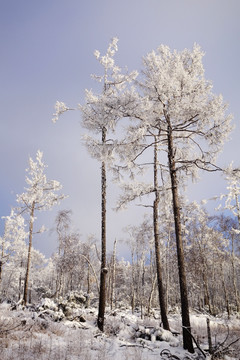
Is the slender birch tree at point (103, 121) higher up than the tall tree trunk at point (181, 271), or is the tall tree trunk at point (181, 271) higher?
the slender birch tree at point (103, 121)

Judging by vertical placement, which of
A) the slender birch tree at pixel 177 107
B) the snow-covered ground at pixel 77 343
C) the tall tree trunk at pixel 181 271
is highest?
the slender birch tree at pixel 177 107

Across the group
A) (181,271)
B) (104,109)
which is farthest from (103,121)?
(181,271)

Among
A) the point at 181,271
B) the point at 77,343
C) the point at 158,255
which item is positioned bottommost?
the point at 77,343

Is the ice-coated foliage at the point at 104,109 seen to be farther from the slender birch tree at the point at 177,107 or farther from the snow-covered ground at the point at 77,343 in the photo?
the snow-covered ground at the point at 77,343

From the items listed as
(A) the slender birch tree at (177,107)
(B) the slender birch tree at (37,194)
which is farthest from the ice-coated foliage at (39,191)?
(A) the slender birch tree at (177,107)

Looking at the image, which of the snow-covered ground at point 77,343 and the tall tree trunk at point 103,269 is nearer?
the snow-covered ground at point 77,343

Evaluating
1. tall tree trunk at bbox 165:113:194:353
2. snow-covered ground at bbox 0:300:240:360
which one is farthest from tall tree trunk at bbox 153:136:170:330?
snow-covered ground at bbox 0:300:240:360

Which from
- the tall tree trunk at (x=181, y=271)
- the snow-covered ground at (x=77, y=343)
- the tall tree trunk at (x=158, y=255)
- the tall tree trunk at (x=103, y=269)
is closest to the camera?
the snow-covered ground at (x=77, y=343)

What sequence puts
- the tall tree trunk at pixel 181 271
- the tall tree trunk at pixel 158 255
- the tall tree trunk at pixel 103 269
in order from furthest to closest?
the tall tree trunk at pixel 158 255 < the tall tree trunk at pixel 103 269 < the tall tree trunk at pixel 181 271

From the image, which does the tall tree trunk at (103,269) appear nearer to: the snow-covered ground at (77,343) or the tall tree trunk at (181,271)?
the snow-covered ground at (77,343)

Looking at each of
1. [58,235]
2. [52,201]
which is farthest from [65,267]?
[52,201]

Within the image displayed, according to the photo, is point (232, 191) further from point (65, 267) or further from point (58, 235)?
point (65, 267)

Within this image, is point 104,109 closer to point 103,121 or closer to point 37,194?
point 103,121

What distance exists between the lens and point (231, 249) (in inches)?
866
